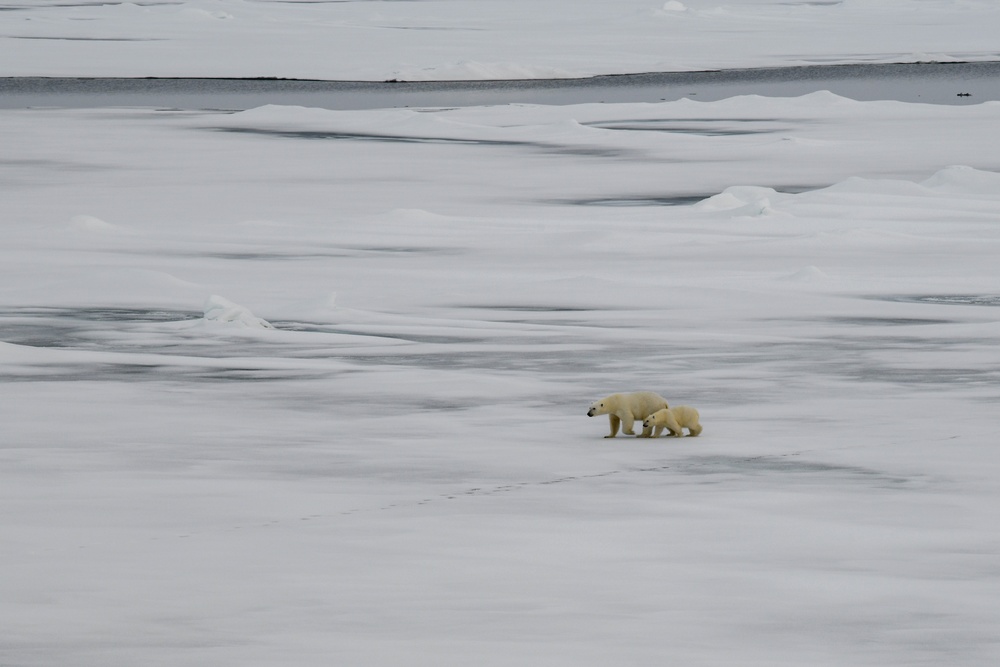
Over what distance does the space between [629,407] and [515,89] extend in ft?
83.2

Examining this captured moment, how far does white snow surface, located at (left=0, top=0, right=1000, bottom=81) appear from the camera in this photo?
35156 mm

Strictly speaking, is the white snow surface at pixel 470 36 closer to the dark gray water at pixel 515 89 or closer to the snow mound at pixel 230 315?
the dark gray water at pixel 515 89

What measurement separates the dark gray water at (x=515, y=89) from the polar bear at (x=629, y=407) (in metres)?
22.0

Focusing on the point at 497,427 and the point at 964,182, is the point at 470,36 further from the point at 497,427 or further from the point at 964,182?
the point at 497,427

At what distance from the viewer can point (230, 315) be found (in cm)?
927

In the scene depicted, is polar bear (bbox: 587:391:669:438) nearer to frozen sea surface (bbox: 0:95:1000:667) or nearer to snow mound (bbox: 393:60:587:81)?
frozen sea surface (bbox: 0:95:1000:667)

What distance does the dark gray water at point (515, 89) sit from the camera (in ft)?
94.7

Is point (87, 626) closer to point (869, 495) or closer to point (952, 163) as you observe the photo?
point (869, 495)

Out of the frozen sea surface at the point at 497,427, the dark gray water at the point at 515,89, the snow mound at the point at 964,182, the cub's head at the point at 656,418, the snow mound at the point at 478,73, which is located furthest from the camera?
the snow mound at the point at 478,73

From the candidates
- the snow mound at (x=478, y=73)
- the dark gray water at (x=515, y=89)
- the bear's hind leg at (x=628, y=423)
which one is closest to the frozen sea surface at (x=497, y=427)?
the bear's hind leg at (x=628, y=423)

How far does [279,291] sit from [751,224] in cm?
454

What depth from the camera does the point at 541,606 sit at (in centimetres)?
437

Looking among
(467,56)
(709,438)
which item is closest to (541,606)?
(709,438)

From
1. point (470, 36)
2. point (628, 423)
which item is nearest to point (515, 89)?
point (470, 36)
